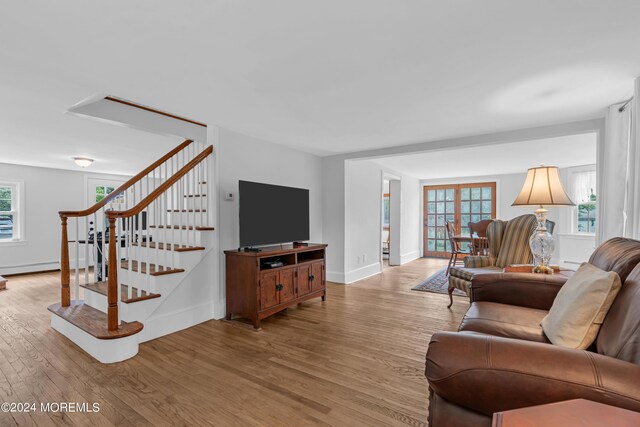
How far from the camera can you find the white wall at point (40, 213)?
5.89 meters

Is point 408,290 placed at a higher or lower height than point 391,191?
lower

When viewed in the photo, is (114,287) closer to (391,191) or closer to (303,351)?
(303,351)

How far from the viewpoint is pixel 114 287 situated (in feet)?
8.21

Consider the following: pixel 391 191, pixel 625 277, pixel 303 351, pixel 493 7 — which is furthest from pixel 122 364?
pixel 391 191

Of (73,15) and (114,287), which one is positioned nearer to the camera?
(73,15)

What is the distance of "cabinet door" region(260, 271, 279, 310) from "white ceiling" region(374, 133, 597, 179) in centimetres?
277

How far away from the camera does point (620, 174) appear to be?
276cm

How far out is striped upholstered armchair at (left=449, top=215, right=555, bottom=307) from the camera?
11.7 ft

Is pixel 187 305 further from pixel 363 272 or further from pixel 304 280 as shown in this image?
pixel 363 272

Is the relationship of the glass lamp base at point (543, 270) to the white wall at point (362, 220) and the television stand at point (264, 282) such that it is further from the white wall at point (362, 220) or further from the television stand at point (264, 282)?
the white wall at point (362, 220)

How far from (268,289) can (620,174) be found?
3.50 metres

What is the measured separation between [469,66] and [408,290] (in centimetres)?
335

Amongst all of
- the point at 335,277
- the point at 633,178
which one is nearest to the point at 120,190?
the point at 335,277

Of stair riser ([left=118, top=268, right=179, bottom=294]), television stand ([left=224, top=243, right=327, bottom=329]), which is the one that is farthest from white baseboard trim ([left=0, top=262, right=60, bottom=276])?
television stand ([left=224, top=243, right=327, bottom=329])
